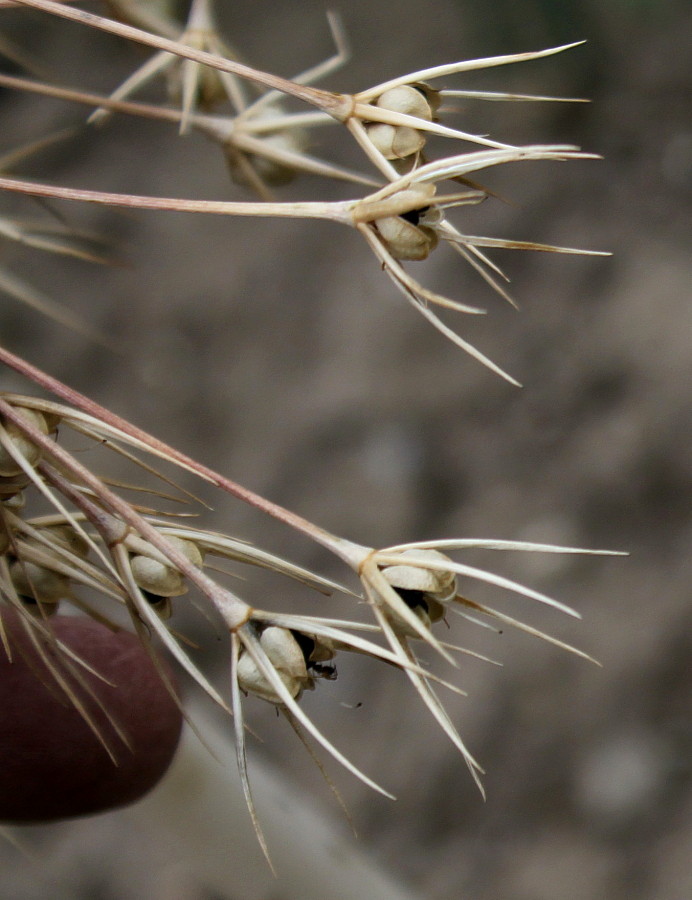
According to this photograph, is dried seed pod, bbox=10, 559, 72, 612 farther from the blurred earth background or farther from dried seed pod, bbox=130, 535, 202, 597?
the blurred earth background

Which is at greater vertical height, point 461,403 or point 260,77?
point 260,77

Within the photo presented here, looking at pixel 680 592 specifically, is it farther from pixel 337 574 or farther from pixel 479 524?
pixel 337 574

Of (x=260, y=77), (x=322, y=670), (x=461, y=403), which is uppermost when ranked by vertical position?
(x=260, y=77)

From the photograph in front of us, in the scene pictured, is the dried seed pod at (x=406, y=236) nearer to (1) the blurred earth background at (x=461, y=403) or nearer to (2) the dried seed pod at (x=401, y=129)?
(2) the dried seed pod at (x=401, y=129)

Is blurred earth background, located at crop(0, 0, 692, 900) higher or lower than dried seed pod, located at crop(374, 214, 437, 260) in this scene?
lower

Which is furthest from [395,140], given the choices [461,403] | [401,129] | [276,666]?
[461,403]

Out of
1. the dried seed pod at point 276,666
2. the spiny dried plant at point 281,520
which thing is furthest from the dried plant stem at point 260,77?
the dried seed pod at point 276,666

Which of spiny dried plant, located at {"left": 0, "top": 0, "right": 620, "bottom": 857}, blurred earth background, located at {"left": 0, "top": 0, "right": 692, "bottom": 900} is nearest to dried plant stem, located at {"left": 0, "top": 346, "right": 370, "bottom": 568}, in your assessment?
spiny dried plant, located at {"left": 0, "top": 0, "right": 620, "bottom": 857}

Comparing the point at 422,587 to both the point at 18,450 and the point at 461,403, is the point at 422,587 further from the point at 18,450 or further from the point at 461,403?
the point at 461,403

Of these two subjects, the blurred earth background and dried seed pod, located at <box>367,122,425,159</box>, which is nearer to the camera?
dried seed pod, located at <box>367,122,425,159</box>
